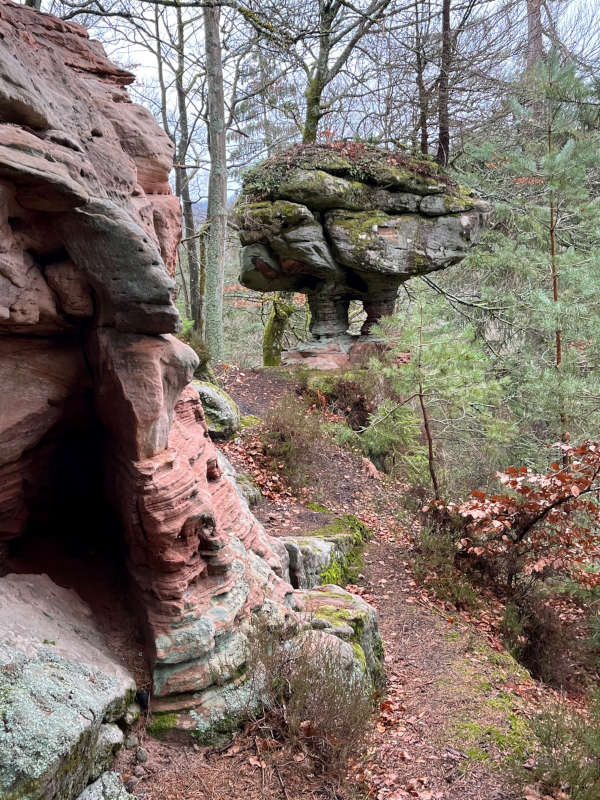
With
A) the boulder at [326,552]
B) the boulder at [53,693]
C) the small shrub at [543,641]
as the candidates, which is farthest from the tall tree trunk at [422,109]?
the boulder at [53,693]

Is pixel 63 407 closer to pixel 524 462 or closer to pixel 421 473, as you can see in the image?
pixel 421 473

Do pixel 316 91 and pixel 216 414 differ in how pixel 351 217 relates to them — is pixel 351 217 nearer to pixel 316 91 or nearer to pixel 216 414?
pixel 316 91

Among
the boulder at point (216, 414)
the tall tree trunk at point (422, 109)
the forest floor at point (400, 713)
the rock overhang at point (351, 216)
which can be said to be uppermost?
the tall tree trunk at point (422, 109)

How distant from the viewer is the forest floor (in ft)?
10.2

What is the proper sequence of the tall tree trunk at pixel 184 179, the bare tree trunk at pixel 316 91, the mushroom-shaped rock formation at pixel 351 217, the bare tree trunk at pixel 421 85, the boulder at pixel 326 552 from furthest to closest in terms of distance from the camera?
the tall tree trunk at pixel 184 179 → the bare tree trunk at pixel 316 91 → the bare tree trunk at pixel 421 85 → the mushroom-shaped rock formation at pixel 351 217 → the boulder at pixel 326 552


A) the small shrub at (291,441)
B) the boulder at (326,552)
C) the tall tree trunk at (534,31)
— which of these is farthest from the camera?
the tall tree trunk at (534,31)

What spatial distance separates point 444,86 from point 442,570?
11867mm

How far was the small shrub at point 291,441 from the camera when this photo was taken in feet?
28.2

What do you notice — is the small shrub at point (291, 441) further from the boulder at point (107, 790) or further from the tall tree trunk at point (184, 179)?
the tall tree trunk at point (184, 179)

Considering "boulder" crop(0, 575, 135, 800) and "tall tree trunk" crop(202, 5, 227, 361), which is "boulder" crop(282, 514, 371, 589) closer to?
"boulder" crop(0, 575, 135, 800)

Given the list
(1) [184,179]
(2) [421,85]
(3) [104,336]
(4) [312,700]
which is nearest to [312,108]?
(2) [421,85]

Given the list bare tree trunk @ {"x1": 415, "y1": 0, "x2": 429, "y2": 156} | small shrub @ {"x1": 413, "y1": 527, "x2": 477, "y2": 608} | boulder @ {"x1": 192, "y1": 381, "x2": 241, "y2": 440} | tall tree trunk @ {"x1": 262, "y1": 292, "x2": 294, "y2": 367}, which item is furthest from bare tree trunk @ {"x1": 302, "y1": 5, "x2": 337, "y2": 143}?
small shrub @ {"x1": 413, "y1": 527, "x2": 477, "y2": 608}

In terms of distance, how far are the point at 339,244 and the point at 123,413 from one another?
9.65 metres

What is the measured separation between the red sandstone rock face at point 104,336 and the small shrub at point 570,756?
223 centimetres
